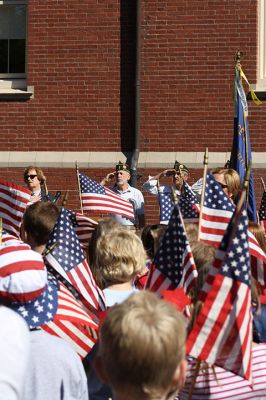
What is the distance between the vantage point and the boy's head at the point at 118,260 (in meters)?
4.75

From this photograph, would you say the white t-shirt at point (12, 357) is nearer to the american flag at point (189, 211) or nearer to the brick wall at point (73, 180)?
the american flag at point (189, 211)

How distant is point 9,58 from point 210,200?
9.95 metres

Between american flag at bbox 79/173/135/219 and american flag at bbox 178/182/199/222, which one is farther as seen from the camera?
american flag at bbox 79/173/135/219

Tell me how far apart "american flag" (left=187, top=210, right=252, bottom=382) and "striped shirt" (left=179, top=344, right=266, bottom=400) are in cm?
18

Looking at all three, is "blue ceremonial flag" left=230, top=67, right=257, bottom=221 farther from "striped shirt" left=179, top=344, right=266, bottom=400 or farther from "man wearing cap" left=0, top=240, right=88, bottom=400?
"man wearing cap" left=0, top=240, right=88, bottom=400

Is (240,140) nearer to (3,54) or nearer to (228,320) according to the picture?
(3,54)

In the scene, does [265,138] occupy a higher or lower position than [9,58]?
lower

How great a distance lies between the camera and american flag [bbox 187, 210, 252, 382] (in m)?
3.79

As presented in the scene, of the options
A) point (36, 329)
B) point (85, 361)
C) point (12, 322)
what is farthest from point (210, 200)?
point (12, 322)

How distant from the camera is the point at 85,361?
4531 millimetres

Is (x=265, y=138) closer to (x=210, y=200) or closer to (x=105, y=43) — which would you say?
(x=105, y=43)

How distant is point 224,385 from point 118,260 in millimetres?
1001

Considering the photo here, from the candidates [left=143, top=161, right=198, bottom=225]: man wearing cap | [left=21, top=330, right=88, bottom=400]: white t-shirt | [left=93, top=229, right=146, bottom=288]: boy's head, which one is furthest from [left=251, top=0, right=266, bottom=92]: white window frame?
[left=21, top=330, right=88, bottom=400]: white t-shirt

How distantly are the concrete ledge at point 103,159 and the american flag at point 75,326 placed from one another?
930 centimetres
